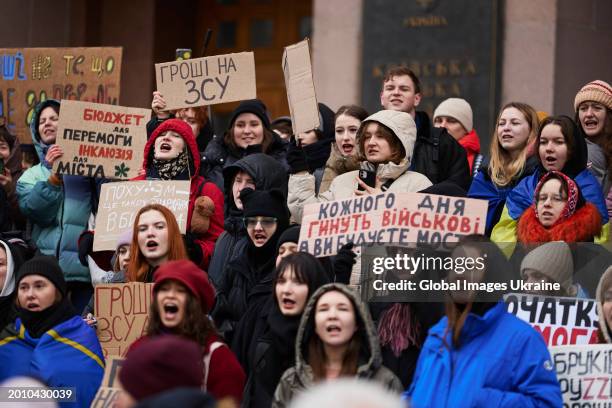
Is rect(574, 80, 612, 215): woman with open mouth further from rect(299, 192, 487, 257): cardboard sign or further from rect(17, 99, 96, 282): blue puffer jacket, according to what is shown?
rect(17, 99, 96, 282): blue puffer jacket

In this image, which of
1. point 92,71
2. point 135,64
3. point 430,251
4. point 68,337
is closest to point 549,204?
point 430,251

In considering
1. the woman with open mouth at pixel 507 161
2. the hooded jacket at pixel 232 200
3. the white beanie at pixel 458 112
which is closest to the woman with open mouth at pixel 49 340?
→ the hooded jacket at pixel 232 200

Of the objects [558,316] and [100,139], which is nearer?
[558,316]

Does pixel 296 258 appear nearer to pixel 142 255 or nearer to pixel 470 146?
pixel 142 255

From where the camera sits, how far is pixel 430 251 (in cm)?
792

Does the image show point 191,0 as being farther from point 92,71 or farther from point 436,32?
point 92,71

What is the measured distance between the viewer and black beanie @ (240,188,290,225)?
9.09m

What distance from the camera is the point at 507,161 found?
376 inches

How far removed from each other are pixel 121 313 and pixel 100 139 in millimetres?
2335

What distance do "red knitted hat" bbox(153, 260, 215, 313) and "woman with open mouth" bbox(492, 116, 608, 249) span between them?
2029 millimetres

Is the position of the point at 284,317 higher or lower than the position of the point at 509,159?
lower

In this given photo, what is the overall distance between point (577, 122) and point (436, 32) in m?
3.99

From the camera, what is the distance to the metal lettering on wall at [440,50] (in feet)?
44.0

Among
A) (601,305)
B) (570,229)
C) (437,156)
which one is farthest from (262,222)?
(601,305)
